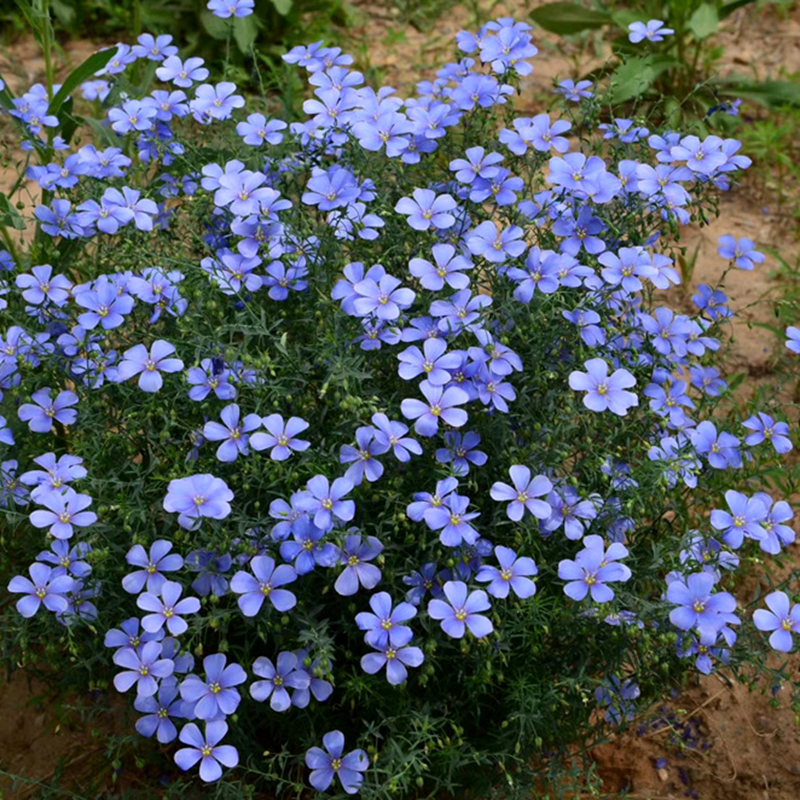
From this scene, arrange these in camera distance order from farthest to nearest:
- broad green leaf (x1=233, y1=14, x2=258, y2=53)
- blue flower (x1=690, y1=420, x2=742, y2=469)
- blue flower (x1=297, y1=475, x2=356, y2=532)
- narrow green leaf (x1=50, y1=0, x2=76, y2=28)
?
1. narrow green leaf (x1=50, y1=0, x2=76, y2=28)
2. broad green leaf (x1=233, y1=14, x2=258, y2=53)
3. blue flower (x1=690, y1=420, x2=742, y2=469)
4. blue flower (x1=297, y1=475, x2=356, y2=532)

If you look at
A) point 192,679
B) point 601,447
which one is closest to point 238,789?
point 192,679

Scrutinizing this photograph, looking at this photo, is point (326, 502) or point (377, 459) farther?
point (377, 459)

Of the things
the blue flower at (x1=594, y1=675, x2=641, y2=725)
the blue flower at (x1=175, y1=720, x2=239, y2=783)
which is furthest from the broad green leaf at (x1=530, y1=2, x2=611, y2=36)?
the blue flower at (x1=175, y1=720, x2=239, y2=783)

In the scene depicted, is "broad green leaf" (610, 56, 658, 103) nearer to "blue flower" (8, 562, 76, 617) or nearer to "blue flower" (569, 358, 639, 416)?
"blue flower" (569, 358, 639, 416)

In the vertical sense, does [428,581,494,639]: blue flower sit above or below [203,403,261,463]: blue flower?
below

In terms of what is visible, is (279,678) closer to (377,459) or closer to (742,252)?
(377,459)

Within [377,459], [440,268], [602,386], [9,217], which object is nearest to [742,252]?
[602,386]

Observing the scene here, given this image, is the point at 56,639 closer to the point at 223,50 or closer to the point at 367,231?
the point at 367,231
